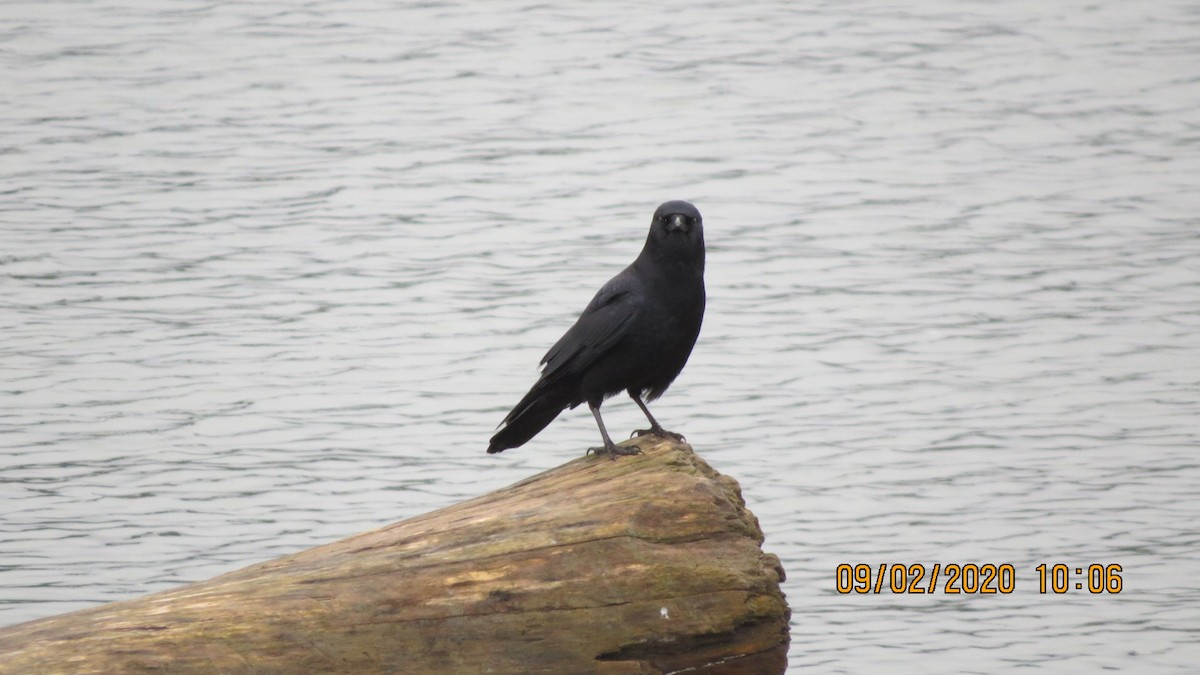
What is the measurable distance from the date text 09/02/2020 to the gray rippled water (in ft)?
0.24

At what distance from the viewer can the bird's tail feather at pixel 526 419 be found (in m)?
6.46

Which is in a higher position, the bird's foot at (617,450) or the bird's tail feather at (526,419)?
the bird's foot at (617,450)

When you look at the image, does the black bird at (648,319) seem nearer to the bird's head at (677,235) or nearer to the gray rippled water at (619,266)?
the bird's head at (677,235)

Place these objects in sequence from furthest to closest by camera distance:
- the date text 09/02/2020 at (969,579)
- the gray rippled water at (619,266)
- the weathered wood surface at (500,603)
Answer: the gray rippled water at (619,266) → the date text 09/02/2020 at (969,579) → the weathered wood surface at (500,603)

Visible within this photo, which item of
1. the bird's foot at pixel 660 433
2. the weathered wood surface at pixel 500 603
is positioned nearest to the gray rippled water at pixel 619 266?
the bird's foot at pixel 660 433

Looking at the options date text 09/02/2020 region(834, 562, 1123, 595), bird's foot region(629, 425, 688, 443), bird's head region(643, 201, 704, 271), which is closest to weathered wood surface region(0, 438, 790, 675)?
bird's foot region(629, 425, 688, 443)

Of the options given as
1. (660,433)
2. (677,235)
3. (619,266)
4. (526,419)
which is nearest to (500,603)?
(660,433)

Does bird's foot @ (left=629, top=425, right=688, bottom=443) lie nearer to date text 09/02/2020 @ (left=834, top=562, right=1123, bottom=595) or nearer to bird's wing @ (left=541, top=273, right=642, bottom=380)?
bird's wing @ (left=541, top=273, right=642, bottom=380)

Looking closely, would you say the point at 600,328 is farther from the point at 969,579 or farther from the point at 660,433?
the point at 969,579

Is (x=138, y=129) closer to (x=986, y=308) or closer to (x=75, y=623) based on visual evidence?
(x=986, y=308)

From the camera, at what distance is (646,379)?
251 inches

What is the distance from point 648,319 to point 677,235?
0.34 m

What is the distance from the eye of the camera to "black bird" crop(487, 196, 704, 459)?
625 cm

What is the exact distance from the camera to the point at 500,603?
534cm
